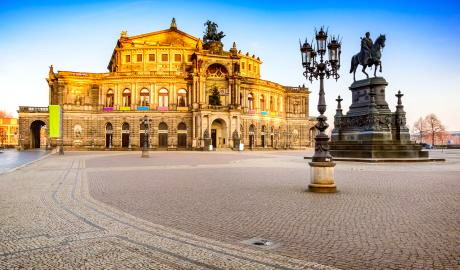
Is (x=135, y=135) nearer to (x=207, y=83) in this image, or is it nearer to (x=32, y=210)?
(x=207, y=83)

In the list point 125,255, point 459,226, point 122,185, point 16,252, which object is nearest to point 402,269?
point 459,226

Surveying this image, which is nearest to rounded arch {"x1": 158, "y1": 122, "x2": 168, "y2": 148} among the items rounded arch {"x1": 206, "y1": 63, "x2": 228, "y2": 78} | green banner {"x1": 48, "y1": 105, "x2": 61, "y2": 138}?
rounded arch {"x1": 206, "y1": 63, "x2": 228, "y2": 78}

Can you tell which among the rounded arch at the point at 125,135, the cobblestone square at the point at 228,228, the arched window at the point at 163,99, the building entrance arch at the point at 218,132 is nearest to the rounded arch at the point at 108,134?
the rounded arch at the point at 125,135

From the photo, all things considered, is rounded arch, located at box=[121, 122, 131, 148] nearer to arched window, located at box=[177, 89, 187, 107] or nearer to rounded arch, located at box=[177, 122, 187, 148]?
rounded arch, located at box=[177, 122, 187, 148]

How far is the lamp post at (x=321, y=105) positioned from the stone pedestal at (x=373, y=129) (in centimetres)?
1354

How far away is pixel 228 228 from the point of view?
6832mm

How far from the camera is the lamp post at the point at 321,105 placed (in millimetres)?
11696

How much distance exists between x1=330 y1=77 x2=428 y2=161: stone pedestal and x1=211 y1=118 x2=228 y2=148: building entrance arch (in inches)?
1520

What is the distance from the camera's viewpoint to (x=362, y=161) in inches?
982

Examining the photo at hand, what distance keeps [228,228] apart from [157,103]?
63330mm

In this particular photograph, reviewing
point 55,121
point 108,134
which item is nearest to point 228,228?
point 55,121

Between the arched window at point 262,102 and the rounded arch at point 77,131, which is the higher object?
the arched window at point 262,102

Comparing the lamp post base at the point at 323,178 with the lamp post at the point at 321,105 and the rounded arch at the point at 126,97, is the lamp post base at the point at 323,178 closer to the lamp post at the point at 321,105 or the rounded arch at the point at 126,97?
the lamp post at the point at 321,105

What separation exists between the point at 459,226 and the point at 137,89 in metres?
65.4
